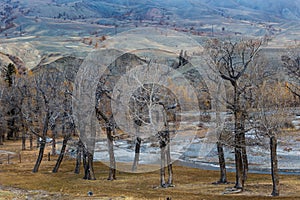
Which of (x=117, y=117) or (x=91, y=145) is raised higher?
(x=117, y=117)

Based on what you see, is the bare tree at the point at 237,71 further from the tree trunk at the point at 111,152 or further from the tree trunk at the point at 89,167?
the tree trunk at the point at 89,167

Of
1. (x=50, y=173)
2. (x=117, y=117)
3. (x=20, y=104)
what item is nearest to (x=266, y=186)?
(x=117, y=117)

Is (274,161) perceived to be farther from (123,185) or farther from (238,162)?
(123,185)

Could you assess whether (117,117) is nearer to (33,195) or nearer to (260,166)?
(33,195)

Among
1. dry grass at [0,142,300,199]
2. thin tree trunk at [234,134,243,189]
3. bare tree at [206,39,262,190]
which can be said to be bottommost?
dry grass at [0,142,300,199]

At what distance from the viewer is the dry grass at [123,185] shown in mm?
30033

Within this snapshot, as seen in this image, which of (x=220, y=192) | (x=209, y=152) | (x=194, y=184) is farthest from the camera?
(x=209, y=152)

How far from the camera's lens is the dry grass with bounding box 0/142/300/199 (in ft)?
98.5

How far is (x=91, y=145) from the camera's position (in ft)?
135

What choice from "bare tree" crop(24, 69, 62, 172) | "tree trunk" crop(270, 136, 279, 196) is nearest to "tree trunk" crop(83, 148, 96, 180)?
"bare tree" crop(24, 69, 62, 172)

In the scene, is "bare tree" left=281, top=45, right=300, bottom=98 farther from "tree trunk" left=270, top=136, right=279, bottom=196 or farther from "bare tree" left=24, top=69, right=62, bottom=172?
A: "bare tree" left=24, top=69, right=62, bottom=172

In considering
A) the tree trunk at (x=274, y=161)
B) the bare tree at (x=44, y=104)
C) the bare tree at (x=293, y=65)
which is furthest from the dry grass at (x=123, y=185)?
the bare tree at (x=293, y=65)

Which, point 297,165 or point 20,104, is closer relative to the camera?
point 297,165

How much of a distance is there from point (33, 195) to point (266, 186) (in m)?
19.5
